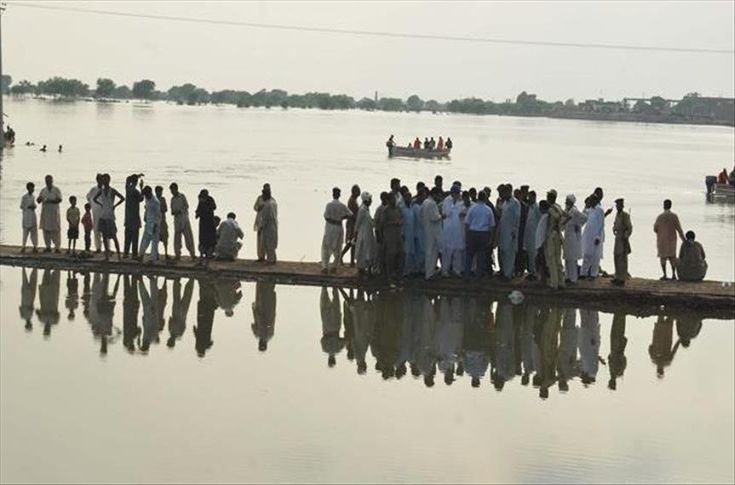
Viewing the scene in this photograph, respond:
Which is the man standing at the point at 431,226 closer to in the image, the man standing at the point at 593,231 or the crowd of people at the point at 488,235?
the crowd of people at the point at 488,235

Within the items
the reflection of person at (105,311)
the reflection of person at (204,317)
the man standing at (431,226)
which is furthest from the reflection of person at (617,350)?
the reflection of person at (105,311)

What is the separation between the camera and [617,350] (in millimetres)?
12312

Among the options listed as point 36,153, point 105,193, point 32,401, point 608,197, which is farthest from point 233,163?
point 32,401

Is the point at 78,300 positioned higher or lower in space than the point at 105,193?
lower

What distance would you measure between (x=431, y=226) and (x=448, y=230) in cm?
23

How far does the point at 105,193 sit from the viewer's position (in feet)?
50.0

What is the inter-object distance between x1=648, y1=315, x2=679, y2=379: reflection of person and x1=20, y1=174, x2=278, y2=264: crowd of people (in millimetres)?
5285

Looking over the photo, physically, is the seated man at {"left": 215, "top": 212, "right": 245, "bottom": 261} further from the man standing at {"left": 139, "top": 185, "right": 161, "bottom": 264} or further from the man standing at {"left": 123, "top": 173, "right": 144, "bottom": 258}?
the man standing at {"left": 123, "top": 173, "right": 144, "bottom": 258}

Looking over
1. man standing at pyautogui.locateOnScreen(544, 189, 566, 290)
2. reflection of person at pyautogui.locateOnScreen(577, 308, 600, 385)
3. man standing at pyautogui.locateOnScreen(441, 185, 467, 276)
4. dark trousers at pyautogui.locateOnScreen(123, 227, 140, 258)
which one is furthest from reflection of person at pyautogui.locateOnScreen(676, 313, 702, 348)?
dark trousers at pyautogui.locateOnScreen(123, 227, 140, 258)

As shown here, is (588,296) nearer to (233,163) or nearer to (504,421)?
(504,421)

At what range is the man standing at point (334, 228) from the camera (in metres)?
14.9

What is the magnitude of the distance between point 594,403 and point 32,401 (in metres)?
4.98

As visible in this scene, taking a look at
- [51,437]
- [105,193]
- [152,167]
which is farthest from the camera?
[152,167]

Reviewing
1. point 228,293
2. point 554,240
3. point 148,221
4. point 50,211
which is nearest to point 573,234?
point 554,240
